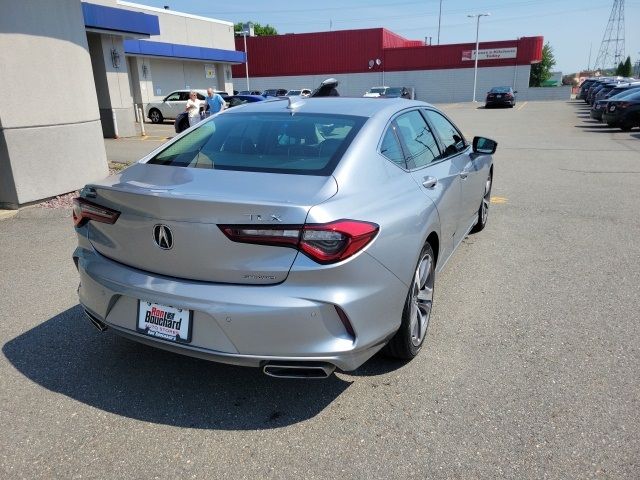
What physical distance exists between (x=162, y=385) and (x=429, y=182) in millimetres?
2144

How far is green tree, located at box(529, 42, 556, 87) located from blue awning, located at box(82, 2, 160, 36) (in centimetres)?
5540

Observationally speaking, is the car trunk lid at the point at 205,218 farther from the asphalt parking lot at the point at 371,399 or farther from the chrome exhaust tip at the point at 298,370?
the asphalt parking lot at the point at 371,399

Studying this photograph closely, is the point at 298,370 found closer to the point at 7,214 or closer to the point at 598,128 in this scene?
the point at 7,214

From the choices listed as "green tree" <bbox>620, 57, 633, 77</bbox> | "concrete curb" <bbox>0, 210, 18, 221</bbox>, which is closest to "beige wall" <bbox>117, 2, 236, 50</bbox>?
"concrete curb" <bbox>0, 210, 18, 221</bbox>

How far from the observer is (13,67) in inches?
277

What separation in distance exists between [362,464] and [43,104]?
23.6 feet

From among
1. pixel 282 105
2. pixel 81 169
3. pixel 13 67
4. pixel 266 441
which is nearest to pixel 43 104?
pixel 13 67

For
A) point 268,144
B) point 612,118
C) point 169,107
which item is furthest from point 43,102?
point 612,118

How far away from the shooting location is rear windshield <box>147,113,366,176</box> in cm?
304

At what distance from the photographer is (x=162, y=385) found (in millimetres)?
3115

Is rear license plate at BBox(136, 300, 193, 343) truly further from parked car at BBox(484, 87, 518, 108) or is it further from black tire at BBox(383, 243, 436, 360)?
parked car at BBox(484, 87, 518, 108)

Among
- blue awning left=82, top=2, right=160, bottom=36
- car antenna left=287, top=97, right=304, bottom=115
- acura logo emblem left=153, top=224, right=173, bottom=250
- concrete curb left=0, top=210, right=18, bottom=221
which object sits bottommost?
concrete curb left=0, top=210, right=18, bottom=221

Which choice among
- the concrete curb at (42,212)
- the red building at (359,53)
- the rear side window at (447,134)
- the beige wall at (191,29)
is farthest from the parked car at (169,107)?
the red building at (359,53)

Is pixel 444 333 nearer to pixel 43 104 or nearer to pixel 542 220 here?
pixel 542 220
